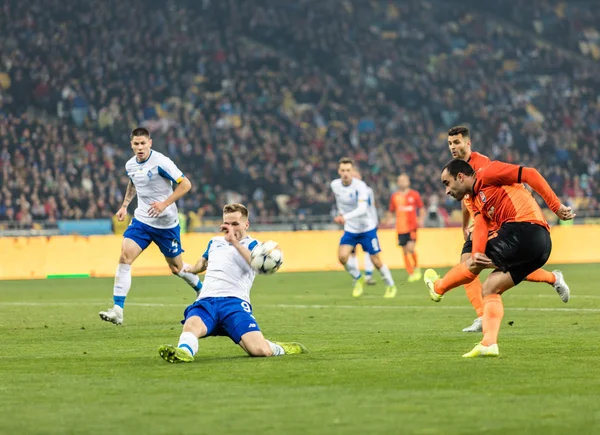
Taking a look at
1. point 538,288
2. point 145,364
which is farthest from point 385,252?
point 145,364

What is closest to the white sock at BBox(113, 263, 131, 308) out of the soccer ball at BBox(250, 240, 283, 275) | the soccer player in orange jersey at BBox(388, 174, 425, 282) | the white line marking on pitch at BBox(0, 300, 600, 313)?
the white line marking on pitch at BBox(0, 300, 600, 313)

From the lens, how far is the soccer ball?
8.78m

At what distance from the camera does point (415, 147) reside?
135ft

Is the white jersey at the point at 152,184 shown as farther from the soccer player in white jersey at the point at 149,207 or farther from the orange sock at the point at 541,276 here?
the orange sock at the point at 541,276

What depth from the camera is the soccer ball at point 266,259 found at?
28.8 feet

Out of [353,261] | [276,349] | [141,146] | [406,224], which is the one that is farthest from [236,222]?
[406,224]

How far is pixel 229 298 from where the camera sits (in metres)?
9.22

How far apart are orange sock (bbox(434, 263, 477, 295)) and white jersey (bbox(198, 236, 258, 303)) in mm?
1683

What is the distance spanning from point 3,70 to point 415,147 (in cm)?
1499

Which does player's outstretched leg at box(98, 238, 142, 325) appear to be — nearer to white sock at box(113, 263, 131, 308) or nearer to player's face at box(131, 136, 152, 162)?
white sock at box(113, 263, 131, 308)

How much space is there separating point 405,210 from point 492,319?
623 inches

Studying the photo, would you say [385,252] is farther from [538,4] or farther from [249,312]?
[538,4]

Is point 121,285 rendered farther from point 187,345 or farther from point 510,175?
point 510,175

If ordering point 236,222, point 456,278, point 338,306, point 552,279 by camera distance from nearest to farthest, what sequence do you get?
→ point 236,222
point 456,278
point 552,279
point 338,306
